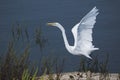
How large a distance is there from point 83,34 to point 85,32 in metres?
0.03

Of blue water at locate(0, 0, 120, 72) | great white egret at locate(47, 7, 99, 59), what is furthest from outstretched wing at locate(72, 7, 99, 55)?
blue water at locate(0, 0, 120, 72)

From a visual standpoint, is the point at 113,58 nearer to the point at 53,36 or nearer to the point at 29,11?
the point at 53,36

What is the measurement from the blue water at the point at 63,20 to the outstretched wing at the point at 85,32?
1.45 m

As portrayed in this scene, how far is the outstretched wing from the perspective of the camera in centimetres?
423

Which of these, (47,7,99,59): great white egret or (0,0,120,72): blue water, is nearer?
(47,7,99,59): great white egret

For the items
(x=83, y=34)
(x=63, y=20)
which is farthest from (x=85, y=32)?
(x=63, y=20)

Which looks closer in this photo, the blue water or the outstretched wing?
the outstretched wing

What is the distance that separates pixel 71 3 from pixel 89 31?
3.32 metres

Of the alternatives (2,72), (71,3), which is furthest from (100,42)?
(2,72)

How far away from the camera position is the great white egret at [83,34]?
4238 millimetres

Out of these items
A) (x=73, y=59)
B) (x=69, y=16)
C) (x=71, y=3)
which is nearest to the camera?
(x=73, y=59)

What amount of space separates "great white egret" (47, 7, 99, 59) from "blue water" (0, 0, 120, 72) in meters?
1.44

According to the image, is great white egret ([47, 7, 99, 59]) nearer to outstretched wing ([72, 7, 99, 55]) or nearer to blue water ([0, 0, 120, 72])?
A: outstretched wing ([72, 7, 99, 55])

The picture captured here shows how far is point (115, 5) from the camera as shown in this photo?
771 cm
